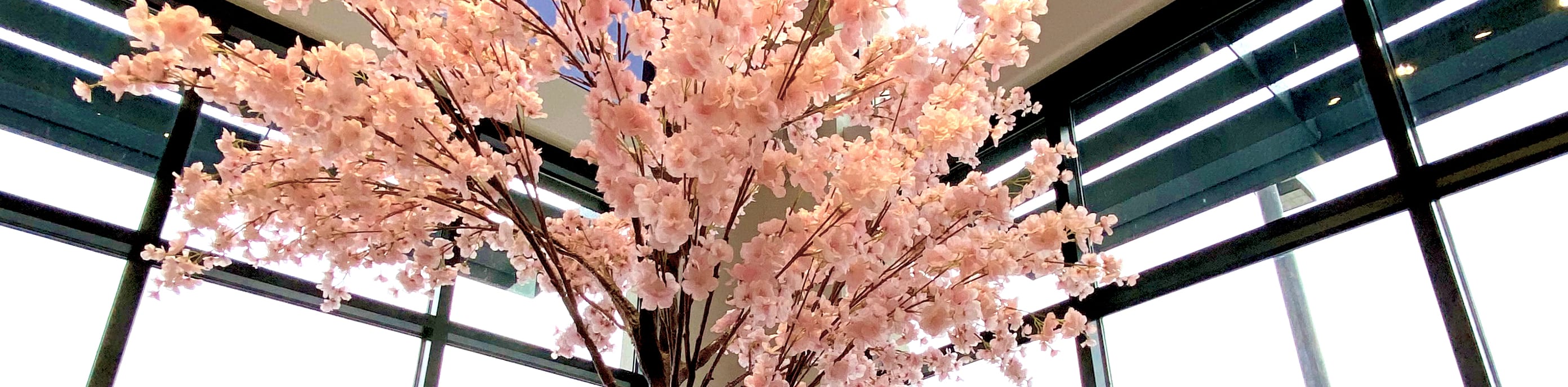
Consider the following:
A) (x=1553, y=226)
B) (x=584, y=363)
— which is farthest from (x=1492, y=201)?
(x=584, y=363)

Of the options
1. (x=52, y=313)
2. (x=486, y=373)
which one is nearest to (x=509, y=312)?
(x=486, y=373)

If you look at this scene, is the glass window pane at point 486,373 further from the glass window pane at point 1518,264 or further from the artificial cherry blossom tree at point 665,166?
the glass window pane at point 1518,264

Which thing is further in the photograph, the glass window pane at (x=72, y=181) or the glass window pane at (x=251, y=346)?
the glass window pane at (x=251, y=346)

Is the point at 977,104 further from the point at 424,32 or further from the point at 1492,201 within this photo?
the point at 1492,201

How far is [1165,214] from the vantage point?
9.43ft

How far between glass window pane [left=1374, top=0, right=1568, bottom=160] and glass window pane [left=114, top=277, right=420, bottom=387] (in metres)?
3.20

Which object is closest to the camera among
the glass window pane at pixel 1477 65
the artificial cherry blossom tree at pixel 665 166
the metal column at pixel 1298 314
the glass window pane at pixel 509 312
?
the artificial cherry blossom tree at pixel 665 166

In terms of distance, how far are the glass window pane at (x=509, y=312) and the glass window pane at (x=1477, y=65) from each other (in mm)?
2615

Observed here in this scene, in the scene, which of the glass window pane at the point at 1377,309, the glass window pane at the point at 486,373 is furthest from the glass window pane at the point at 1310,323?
the glass window pane at the point at 486,373

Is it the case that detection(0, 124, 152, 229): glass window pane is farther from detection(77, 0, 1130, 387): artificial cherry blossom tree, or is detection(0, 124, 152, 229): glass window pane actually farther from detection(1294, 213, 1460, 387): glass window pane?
detection(1294, 213, 1460, 387): glass window pane

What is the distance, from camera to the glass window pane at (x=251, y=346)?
2.66m

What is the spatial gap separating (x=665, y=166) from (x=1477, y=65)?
7.71 ft

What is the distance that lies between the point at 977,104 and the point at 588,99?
1.51ft

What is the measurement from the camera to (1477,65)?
2.29 metres
